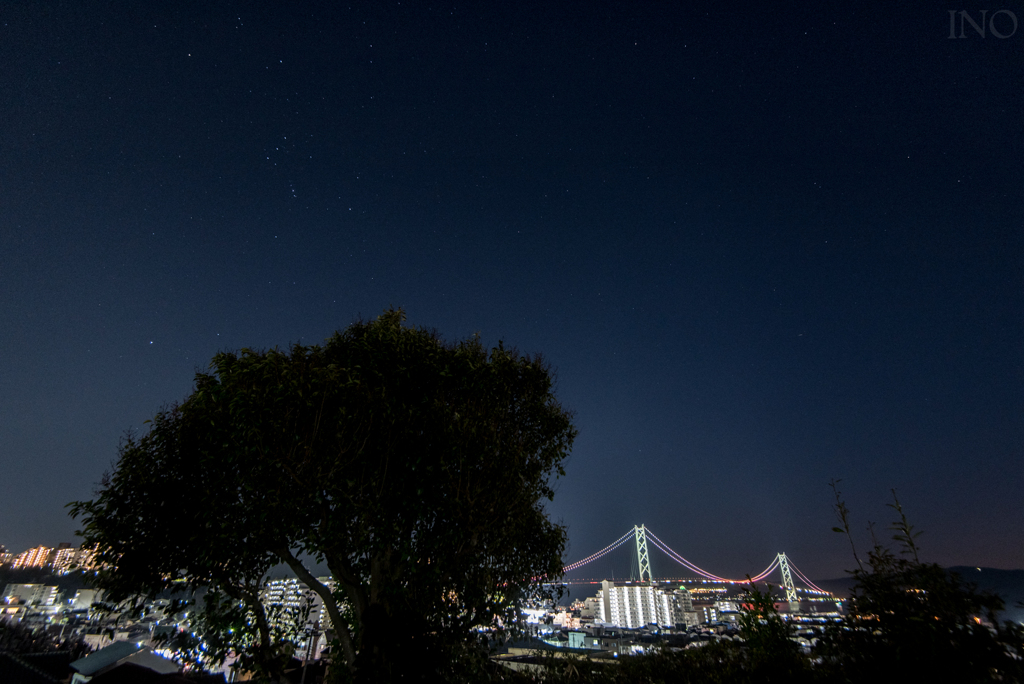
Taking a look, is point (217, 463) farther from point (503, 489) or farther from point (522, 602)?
point (522, 602)

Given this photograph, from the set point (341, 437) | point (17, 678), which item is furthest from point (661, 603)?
point (341, 437)

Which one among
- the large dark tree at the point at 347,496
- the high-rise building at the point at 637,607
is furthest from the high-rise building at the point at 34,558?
the large dark tree at the point at 347,496

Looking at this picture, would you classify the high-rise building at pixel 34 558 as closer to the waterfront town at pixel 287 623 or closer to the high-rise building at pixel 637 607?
the waterfront town at pixel 287 623

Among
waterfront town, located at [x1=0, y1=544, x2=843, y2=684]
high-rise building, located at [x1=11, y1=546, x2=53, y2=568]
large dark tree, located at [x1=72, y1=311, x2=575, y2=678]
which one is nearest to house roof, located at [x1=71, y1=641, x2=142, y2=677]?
waterfront town, located at [x1=0, y1=544, x2=843, y2=684]

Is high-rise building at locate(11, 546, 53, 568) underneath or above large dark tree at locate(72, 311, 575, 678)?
above

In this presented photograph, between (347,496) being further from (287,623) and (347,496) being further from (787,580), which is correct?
(787,580)

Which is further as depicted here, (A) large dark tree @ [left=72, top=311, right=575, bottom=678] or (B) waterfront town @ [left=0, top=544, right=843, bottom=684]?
(B) waterfront town @ [left=0, top=544, right=843, bottom=684]

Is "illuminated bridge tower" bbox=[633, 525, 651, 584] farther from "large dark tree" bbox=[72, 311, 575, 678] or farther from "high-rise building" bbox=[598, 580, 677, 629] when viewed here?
"large dark tree" bbox=[72, 311, 575, 678]
